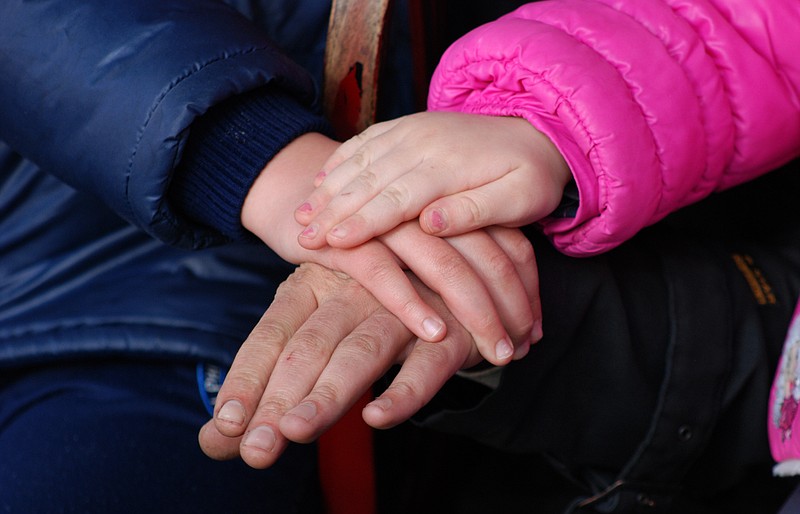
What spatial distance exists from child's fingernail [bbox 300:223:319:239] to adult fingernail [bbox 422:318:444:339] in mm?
97

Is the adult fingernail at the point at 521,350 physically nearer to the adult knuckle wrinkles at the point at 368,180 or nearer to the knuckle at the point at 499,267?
the knuckle at the point at 499,267

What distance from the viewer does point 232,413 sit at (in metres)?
0.45

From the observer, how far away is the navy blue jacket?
60cm

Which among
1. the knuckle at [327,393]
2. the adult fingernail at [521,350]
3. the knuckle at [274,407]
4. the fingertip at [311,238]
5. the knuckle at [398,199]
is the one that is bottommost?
the adult fingernail at [521,350]

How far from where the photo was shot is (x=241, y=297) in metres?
0.73

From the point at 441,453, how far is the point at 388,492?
3.8 inches

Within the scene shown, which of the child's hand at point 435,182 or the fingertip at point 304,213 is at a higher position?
the child's hand at point 435,182

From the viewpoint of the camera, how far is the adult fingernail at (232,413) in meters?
0.45

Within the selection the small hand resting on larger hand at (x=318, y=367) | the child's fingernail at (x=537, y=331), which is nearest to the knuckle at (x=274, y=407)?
the small hand resting on larger hand at (x=318, y=367)

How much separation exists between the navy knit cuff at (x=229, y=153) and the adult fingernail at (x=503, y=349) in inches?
9.3

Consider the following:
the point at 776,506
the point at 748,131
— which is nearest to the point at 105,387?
the point at 748,131

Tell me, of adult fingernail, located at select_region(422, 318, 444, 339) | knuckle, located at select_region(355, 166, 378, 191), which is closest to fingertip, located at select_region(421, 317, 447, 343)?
adult fingernail, located at select_region(422, 318, 444, 339)

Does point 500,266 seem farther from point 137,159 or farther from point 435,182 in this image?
point 137,159

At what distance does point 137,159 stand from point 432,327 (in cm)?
26
